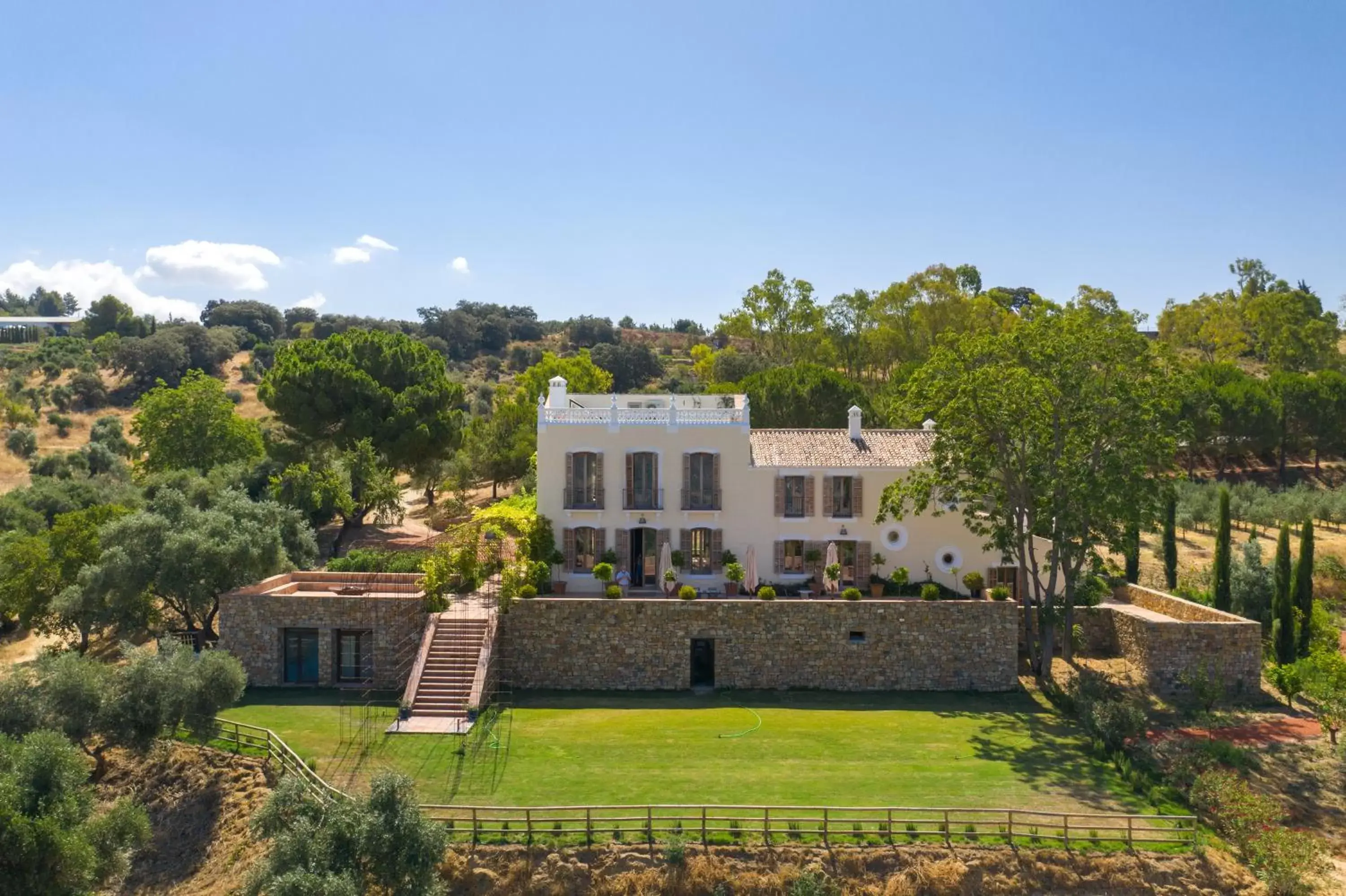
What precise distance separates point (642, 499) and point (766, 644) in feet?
21.4

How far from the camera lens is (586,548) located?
32281 millimetres

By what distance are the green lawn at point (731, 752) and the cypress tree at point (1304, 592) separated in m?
11.5

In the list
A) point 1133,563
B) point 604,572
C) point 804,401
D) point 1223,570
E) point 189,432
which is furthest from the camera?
point 804,401

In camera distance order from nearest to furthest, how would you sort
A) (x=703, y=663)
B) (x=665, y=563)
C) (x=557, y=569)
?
(x=703, y=663) → (x=665, y=563) → (x=557, y=569)

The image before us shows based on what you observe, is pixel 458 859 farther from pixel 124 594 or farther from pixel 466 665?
pixel 124 594

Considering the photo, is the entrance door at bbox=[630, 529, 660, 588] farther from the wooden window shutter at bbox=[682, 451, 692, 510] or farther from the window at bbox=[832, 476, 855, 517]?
the window at bbox=[832, 476, 855, 517]

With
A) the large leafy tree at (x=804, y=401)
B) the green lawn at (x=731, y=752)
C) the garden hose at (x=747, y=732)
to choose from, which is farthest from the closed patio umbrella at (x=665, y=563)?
the large leafy tree at (x=804, y=401)

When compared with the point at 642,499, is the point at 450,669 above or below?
below

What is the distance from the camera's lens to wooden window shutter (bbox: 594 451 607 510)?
32219 mm

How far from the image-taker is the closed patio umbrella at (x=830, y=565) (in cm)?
3109

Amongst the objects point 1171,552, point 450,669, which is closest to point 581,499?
point 450,669

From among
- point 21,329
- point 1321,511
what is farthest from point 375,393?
point 21,329

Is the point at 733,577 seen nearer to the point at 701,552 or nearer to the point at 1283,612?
the point at 701,552

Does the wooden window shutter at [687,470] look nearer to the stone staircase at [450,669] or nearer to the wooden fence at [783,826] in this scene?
the stone staircase at [450,669]
